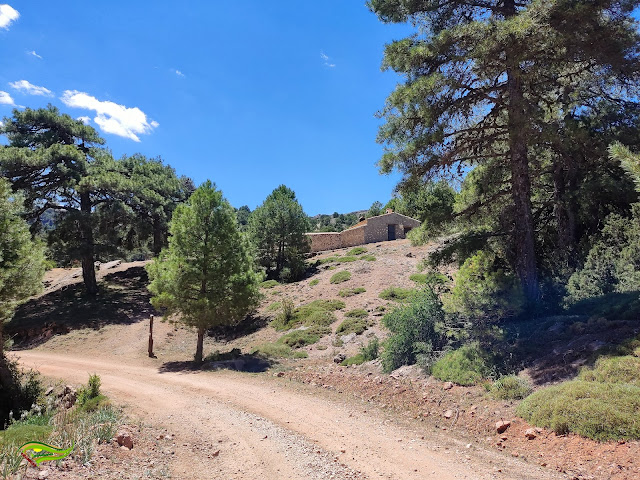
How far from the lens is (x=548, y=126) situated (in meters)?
9.62

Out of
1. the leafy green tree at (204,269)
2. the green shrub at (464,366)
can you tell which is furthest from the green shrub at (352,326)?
the green shrub at (464,366)

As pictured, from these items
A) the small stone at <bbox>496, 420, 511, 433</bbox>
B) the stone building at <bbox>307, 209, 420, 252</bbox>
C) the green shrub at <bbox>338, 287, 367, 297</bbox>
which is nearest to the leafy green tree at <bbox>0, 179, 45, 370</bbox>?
the small stone at <bbox>496, 420, 511, 433</bbox>

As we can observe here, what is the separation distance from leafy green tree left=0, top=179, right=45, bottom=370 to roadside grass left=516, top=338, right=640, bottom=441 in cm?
1167

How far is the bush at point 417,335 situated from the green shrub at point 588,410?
12.0 ft

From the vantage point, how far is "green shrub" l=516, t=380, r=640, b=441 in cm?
534

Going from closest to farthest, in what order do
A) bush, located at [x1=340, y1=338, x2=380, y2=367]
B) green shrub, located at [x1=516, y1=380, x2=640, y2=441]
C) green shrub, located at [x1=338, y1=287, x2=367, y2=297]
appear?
green shrub, located at [x1=516, y1=380, x2=640, y2=441], bush, located at [x1=340, y1=338, x2=380, y2=367], green shrub, located at [x1=338, y1=287, x2=367, y2=297]

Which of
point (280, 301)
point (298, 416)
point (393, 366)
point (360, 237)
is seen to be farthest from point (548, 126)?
point (360, 237)

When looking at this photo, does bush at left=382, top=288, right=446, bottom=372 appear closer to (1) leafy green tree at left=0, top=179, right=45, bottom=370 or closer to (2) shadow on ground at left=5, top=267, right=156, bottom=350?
(1) leafy green tree at left=0, top=179, right=45, bottom=370

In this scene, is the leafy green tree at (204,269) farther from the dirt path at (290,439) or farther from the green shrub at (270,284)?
the green shrub at (270,284)

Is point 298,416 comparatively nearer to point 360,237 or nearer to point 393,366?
point 393,366

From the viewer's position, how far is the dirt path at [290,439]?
507 centimetres

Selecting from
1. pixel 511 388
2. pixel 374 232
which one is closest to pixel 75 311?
pixel 511 388

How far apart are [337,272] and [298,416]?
65.2ft

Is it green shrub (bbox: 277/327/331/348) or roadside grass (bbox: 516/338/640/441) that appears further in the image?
green shrub (bbox: 277/327/331/348)
